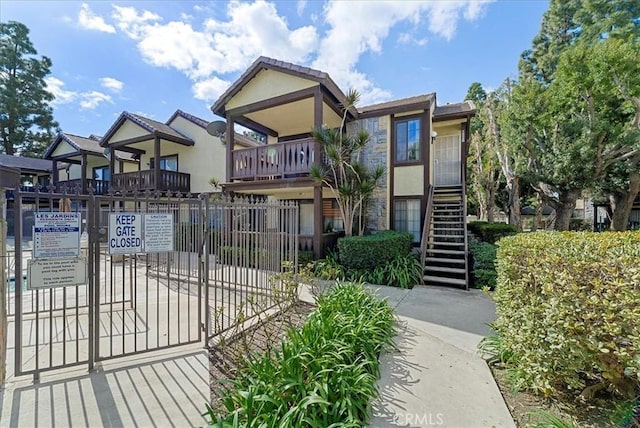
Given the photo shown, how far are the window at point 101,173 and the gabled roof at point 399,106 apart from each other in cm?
2045

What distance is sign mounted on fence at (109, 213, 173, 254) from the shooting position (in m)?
3.66

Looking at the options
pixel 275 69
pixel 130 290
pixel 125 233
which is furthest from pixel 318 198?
pixel 125 233

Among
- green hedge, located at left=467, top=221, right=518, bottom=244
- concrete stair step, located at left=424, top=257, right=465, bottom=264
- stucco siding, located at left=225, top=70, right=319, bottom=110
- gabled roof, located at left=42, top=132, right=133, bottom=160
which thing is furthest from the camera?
gabled roof, located at left=42, top=132, right=133, bottom=160

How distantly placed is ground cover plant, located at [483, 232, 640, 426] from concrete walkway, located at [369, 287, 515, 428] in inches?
20.3

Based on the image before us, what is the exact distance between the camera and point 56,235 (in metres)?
3.30

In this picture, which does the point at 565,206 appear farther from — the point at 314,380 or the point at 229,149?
the point at 314,380

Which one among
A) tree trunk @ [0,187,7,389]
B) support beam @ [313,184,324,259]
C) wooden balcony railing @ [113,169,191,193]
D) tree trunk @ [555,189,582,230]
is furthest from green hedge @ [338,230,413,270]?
tree trunk @ [555,189,582,230]

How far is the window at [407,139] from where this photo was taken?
1104cm

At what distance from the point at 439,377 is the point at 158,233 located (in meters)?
4.35

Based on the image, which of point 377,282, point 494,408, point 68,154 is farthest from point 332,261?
point 68,154

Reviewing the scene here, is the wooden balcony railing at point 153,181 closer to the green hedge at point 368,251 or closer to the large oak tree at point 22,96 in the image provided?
the green hedge at point 368,251

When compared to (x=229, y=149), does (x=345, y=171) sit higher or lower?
lower

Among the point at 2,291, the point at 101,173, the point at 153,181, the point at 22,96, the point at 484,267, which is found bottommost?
the point at 484,267

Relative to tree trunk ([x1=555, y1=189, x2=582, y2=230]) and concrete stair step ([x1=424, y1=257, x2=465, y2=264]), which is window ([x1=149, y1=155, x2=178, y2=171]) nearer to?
concrete stair step ([x1=424, y1=257, x2=465, y2=264])
